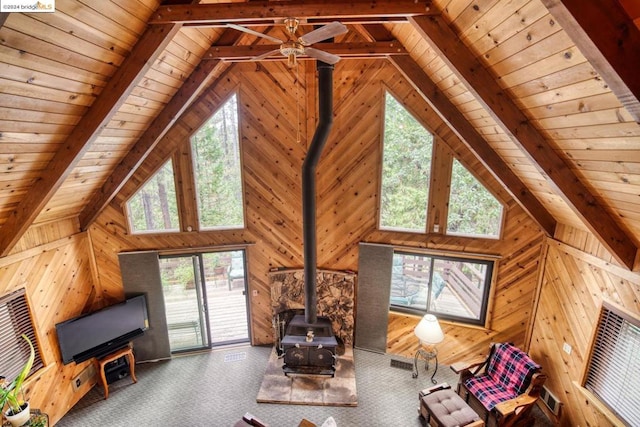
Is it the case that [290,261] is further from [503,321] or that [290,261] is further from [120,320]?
[503,321]

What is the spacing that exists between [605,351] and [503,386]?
132cm

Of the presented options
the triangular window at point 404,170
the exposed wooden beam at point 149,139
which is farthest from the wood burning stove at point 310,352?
the exposed wooden beam at point 149,139

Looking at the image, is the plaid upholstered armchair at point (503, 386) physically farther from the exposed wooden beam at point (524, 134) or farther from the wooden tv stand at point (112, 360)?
the wooden tv stand at point (112, 360)

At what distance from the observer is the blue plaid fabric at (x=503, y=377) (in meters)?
4.15

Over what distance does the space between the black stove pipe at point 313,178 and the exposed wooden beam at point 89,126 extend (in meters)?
1.86

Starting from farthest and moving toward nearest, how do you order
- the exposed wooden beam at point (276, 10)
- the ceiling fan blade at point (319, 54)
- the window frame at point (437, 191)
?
the window frame at point (437, 191)
the exposed wooden beam at point (276, 10)
the ceiling fan blade at point (319, 54)

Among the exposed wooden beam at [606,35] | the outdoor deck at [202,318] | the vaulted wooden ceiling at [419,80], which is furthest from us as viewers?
the outdoor deck at [202,318]

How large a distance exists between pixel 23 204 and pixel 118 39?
230 cm

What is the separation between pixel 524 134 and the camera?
3.04 m

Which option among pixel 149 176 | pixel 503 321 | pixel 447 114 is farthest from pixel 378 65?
pixel 503 321

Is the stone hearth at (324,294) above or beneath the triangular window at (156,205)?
beneath

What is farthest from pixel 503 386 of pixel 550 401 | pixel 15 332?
pixel 15 332

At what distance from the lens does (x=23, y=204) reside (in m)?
3.56

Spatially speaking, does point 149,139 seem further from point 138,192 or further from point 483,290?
point 483,290
